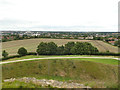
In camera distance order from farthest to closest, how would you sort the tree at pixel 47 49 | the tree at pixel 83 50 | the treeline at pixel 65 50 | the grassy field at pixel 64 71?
the tree at pixel 83 50 → the treeline at pixel 65 50 → the tree at pixel 47 49 → the grassy field at pixel 64 71

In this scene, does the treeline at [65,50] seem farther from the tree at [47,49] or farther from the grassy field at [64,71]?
the grassy field at [64,71]

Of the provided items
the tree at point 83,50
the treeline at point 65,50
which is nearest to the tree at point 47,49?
the treeline at point 65,50

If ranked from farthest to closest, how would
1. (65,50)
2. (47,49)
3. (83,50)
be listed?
(65,50) < (83,50) < (47,49)

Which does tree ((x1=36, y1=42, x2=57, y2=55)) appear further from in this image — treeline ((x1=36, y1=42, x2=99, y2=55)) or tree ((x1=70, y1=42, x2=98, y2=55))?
tree ((x1=70, y1=42, x2=98, y2=55))

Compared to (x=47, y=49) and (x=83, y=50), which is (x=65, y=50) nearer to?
(x=83, y=50)

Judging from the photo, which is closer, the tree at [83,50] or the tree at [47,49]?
the tree at [47,49]

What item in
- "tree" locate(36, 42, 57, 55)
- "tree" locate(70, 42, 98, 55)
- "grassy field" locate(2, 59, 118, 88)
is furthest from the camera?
"tree" locate(70, 42, 98, 55)

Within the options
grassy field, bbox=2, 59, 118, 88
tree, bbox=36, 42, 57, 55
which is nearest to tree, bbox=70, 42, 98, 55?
tree, bbox=36, 42, 57, 55

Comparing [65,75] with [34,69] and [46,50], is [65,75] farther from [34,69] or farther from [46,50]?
[46,50]

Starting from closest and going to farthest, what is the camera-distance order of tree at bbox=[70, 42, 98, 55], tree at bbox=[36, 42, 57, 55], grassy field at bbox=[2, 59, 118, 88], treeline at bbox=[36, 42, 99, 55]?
grassy field at bbox=[2, 59, 118, 88] < tree at bbox=[36, 42, 57, 55] < treeline at bbox=[36, 42, 99, 55] < tree at bbox=[70, 42, 98, 55]

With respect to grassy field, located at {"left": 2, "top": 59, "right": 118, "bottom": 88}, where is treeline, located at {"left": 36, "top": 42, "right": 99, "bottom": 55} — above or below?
above

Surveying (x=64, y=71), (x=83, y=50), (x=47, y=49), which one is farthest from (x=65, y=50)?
(x=64, y=71)
